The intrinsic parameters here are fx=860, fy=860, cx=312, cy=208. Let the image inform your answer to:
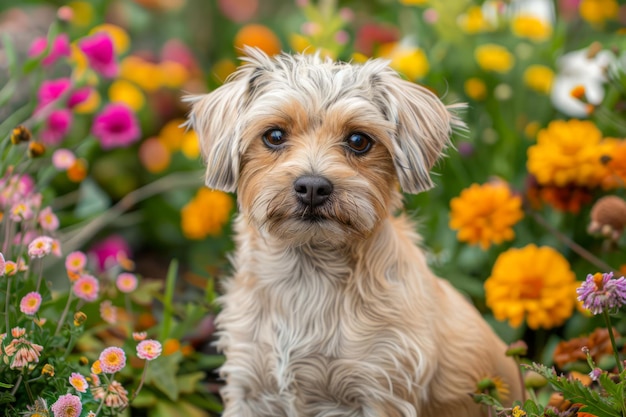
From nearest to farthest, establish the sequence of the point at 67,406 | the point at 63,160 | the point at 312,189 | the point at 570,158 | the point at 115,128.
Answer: the point at 67,406 < the point at 312,189 < the point at 63,160 < the point at 570,158 < the point at 115,128

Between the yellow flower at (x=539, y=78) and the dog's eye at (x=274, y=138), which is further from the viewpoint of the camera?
the yellow flower at (x=539, y=78)

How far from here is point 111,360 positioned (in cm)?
246

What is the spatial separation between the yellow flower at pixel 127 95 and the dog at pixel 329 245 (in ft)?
7.77

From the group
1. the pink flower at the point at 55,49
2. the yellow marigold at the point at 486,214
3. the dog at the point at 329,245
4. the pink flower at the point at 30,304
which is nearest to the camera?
the pink flower at the point at 30,304

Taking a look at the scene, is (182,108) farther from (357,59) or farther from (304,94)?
(304,94)

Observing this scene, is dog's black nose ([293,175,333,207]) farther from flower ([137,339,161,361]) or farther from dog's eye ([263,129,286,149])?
flower ([137,339,161,361])

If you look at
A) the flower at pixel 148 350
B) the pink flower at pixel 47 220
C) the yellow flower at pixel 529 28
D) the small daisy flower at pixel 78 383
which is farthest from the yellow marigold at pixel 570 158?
the small daisy flower at pixel 78 383

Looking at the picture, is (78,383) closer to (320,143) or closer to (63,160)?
(320,143)

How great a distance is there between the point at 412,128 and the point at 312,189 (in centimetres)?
43

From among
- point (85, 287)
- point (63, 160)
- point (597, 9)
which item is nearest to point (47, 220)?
point (85, 287)

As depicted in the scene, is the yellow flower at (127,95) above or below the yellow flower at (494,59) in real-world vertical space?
below

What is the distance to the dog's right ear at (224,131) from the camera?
2746 mm

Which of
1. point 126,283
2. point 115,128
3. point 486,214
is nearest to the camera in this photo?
point 126,283

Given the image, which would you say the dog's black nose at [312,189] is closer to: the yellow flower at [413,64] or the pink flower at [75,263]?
the pink flower at [75,263]
